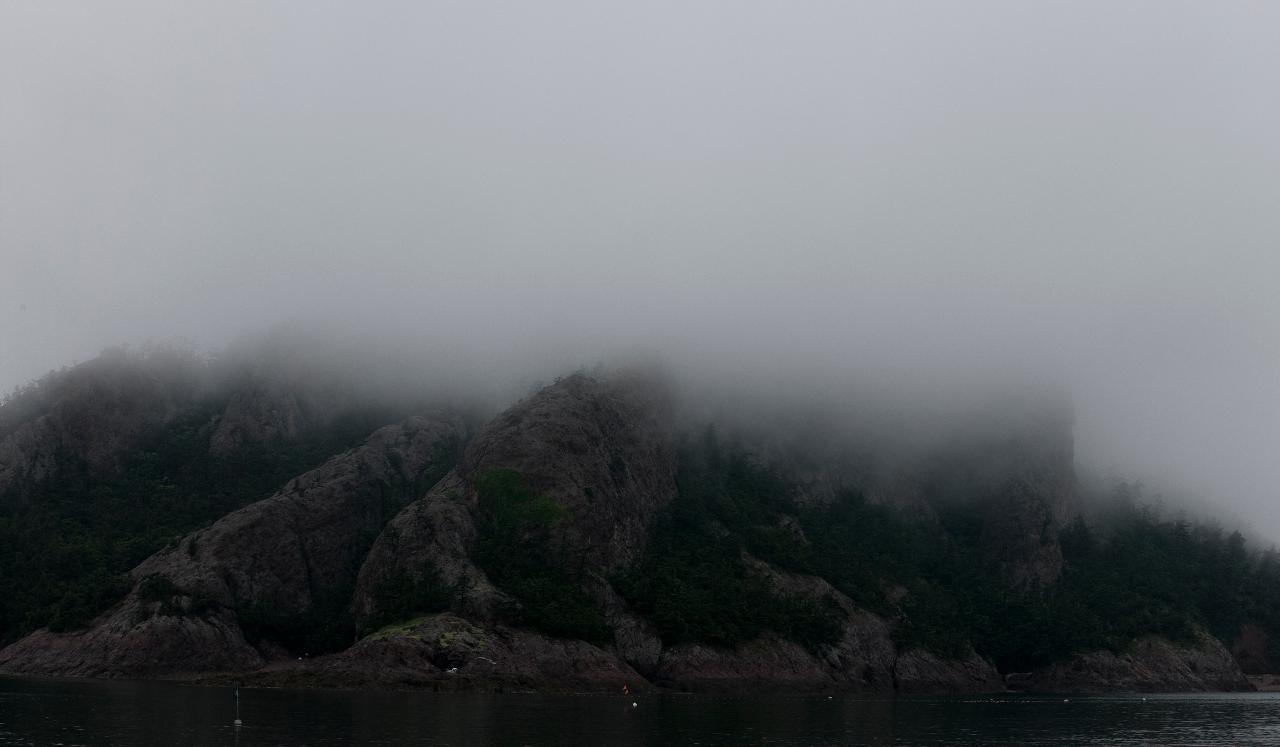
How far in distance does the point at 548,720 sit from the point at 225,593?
96705 mm

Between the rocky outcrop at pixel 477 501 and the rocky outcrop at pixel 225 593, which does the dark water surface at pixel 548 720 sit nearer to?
the rocky outcrop at pixel 225 593

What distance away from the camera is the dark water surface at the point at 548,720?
74375 mm

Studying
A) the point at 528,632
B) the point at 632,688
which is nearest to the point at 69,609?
the point at 528,632

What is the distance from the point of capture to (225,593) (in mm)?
169625

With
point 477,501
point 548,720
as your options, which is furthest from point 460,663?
point 548,720

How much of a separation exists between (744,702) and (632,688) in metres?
23.5

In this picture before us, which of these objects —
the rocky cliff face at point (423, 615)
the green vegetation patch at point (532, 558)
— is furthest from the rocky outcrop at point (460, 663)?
the green vegetation patch at point (532, 558)

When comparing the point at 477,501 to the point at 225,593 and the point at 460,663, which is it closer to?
the point at 460,663

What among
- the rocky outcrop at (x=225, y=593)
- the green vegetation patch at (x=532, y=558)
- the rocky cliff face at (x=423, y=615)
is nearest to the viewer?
the rocky cliff face at (x=423, y=615)

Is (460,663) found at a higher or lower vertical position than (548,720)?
lower

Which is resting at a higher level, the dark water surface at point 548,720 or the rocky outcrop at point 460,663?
the dark water surface at point 548,720

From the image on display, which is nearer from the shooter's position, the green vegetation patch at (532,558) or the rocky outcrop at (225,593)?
the rocky outcrop at (225,593)

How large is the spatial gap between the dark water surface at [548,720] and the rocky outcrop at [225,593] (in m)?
16.4

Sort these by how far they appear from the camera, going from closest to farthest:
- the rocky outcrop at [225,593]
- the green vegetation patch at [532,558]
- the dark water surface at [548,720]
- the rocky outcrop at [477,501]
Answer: the dark water surface at [548,720], the rocky outcrop at [225,593], the green vegetation patch at [532,558], the rocky outcrop at [477,501]
